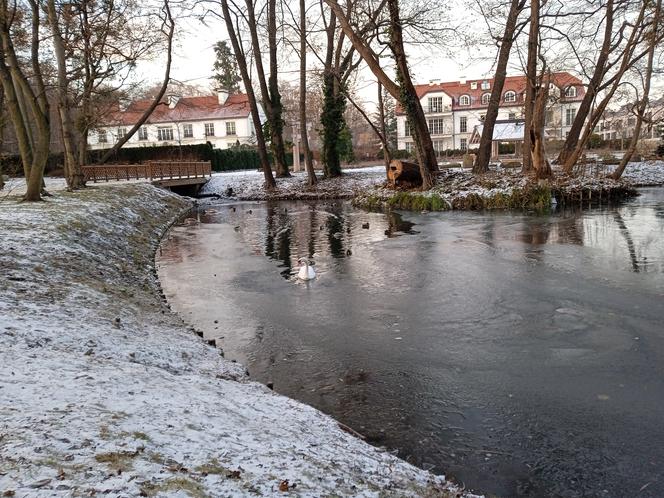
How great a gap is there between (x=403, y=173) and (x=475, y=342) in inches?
718

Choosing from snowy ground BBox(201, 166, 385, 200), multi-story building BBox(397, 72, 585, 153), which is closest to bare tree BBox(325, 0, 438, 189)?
snowy ground BBox(201, 166, 385, 200)

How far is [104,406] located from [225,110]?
6636cm

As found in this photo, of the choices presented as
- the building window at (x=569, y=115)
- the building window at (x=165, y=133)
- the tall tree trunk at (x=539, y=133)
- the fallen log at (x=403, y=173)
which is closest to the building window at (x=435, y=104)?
the building window at (x=569, y=115)

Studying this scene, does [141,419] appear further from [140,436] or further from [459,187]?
[459,187]

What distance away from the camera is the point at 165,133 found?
65.7m

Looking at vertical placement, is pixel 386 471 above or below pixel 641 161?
below

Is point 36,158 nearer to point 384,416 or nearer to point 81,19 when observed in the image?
point 81,19

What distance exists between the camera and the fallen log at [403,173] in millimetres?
23547

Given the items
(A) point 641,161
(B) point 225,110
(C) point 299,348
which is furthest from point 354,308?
(B) point 225,110

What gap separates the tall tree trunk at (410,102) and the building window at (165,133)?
49490 millimetres

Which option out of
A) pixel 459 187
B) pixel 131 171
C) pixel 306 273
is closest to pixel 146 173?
pixel 131 171

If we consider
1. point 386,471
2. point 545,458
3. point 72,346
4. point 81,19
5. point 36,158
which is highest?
point 81,19

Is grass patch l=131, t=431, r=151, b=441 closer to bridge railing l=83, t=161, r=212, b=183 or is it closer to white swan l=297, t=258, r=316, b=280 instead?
white swan l=297, t=258, r=316, b=280

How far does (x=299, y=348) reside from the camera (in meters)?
6.07
